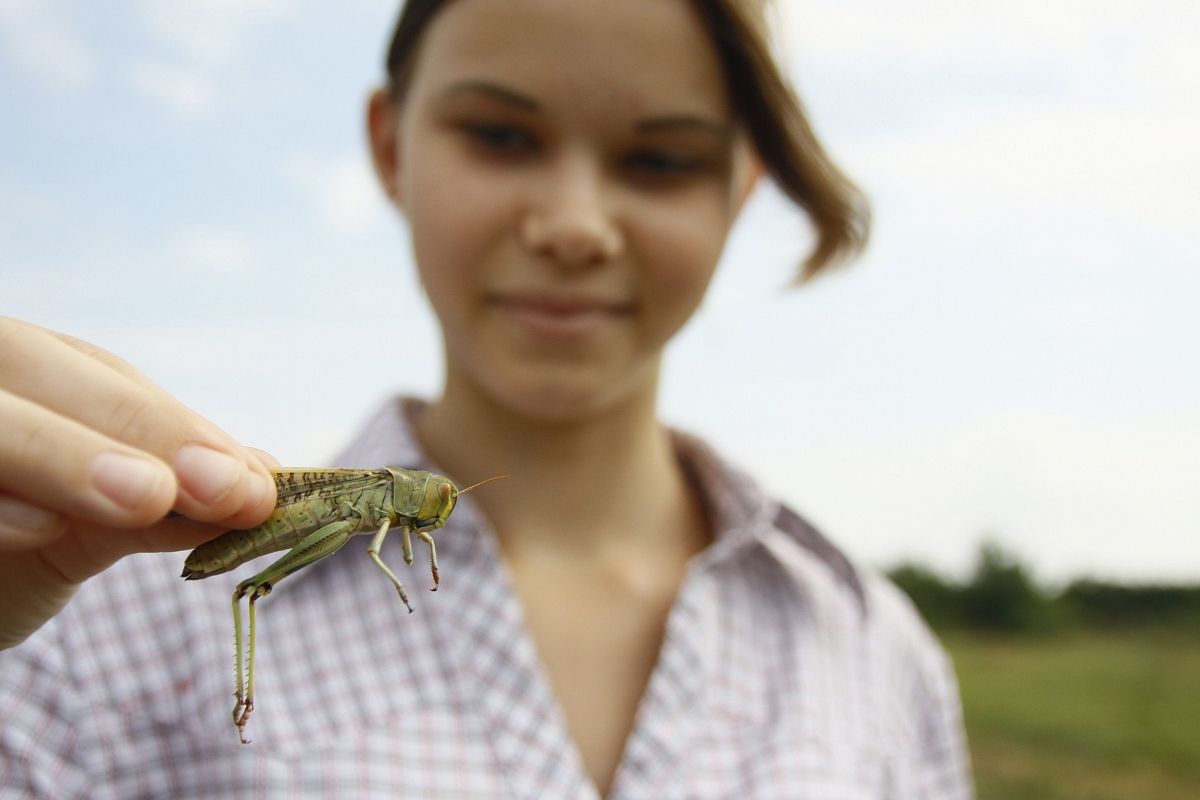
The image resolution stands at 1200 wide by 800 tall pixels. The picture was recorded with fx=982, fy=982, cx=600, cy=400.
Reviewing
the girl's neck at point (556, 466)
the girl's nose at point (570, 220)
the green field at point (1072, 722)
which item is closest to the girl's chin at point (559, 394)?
the girl's neck at point (556, 466)

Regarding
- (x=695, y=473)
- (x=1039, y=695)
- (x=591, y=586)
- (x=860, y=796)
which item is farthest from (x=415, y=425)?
(x=1039, y=695)

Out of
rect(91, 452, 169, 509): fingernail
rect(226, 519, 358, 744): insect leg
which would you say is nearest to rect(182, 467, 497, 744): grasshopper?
rect(226, 519, 358, 744): insect leg

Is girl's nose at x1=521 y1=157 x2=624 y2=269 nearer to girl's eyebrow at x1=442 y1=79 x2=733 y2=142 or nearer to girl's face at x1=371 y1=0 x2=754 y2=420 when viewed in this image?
girl's face at x1=371 y1=0 x2=754 y2=420

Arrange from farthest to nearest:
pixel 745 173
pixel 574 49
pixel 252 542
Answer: pixel 745 173 < pixel 574 49 < pixel 252 542

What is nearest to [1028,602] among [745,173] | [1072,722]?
[1072,722]

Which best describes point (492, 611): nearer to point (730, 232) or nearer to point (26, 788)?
point (26, 788)

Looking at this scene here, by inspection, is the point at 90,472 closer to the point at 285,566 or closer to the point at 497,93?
the point at 285,566

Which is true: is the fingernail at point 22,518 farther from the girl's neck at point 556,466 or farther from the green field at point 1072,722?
the green field at point 1072,722
